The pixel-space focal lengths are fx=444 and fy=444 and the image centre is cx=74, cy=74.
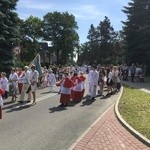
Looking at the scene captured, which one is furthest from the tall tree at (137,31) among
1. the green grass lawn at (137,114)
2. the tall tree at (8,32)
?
the green grass lawn at (137,114)

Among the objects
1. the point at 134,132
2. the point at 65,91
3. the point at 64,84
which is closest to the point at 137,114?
the point at 134,132

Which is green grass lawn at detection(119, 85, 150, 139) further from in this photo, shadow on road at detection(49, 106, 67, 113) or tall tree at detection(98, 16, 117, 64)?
tall tree at detection(98, 16, 117, 64)

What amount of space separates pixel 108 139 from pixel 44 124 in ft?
11.1

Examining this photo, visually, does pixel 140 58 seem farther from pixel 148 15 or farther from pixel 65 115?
pixel 65 115

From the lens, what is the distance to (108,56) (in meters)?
123

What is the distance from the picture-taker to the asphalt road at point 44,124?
11.6 metres

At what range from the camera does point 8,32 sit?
110 ft

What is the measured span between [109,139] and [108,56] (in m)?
112

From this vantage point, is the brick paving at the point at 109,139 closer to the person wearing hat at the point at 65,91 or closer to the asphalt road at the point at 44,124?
the asphalt road at the point at 44,124

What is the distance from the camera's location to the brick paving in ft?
36.2

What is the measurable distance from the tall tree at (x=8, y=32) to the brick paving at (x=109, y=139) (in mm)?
20013

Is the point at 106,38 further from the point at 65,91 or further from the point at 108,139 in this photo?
the point at 108,139

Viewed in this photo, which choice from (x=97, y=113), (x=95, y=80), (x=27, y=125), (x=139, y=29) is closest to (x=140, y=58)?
(x=139, y=29)

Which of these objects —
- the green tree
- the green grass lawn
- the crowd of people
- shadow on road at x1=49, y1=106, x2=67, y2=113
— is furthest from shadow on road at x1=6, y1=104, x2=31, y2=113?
the green tree
